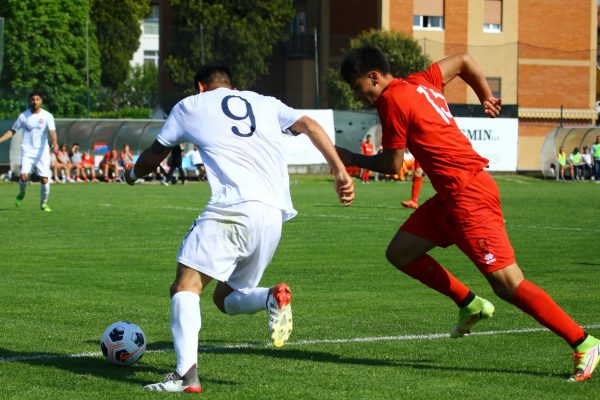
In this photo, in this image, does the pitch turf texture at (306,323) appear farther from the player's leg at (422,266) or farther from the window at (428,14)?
the window at (428,14)

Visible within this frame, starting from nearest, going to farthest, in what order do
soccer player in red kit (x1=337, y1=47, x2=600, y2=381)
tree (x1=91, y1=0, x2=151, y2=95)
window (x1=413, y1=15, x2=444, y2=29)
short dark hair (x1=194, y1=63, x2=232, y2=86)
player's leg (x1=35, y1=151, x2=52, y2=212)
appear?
short dark hair (x1=194, y1=63, x2=232, y2=86) < soccer player in red kit (x1=337, y1=47, x2=600, y2=381) < player's leg (x1=35, y1=151, x2=52, y2=212) < window (x1=413, y1=15, x2=444, y2=29) < tree (x1=91, y1=0, x2=151, y2=95)

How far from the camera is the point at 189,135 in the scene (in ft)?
22.5

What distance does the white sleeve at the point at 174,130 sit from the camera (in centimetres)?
684

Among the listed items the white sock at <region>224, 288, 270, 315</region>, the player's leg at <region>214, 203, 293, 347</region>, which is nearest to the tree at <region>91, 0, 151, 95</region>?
the white sock at <region>224, 288, 270, 315</region>

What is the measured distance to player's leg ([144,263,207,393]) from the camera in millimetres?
6453

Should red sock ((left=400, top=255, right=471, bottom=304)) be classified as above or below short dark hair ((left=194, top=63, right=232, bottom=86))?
below

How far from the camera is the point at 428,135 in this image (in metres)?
7.38

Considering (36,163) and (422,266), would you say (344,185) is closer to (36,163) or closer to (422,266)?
(422,266)

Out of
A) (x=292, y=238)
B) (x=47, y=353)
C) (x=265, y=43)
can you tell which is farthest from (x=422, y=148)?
(x=265, y=43)

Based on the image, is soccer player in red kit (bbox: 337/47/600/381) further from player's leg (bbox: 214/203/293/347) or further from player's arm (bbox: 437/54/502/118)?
player's leg (bbox: 214/203/293/347)

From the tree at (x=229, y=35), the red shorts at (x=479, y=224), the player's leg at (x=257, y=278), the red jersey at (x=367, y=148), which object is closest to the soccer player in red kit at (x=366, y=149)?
the red jersey at (x=367, y=148)

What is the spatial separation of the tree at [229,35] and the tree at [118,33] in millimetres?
24654

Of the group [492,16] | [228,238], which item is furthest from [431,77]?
[492,16]

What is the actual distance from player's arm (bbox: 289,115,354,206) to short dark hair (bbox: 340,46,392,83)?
22.4 inches
